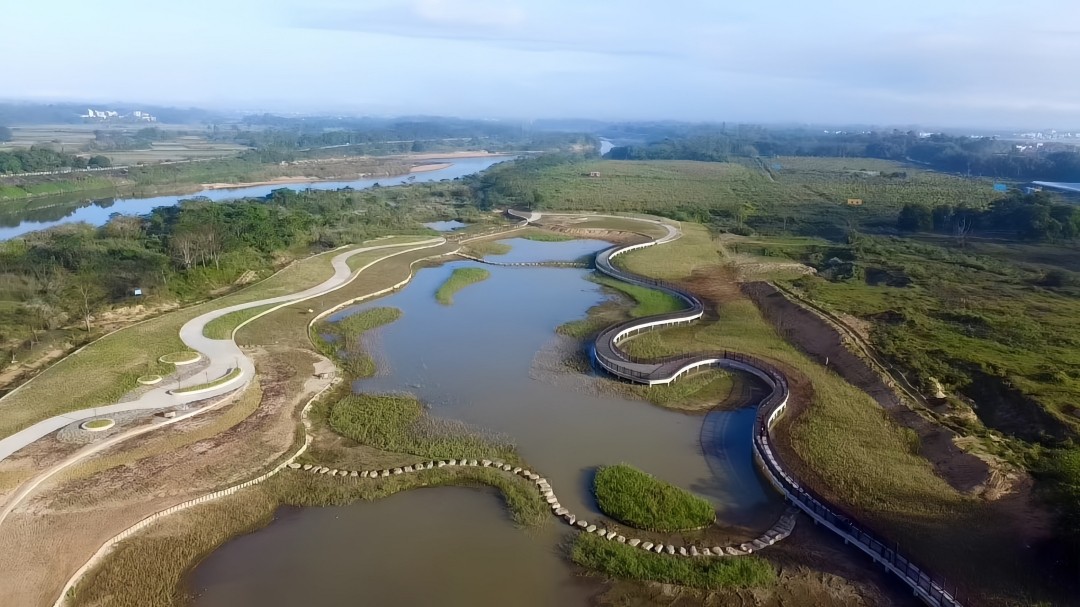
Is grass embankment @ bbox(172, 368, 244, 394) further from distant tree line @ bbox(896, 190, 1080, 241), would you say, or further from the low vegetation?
distant tree line @ bbox(896, 190, 1080, 241)

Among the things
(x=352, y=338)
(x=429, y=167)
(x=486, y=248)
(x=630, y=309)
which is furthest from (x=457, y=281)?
(x=429, y=167)

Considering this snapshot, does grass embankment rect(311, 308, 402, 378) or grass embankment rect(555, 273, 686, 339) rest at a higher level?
grass embankment rect(555, 273, 686, 339)

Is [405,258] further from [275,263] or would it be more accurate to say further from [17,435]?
[17,435]

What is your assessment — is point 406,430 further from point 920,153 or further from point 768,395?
point 920,153

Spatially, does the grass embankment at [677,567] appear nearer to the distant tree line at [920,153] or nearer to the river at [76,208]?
the river at [76,208]

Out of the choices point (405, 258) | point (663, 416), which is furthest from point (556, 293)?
point (663, 416)

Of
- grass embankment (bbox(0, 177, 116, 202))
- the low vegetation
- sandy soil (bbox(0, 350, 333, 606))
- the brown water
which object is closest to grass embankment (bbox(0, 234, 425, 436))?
sandy soil (bbox(0, 350, 333, 606))
